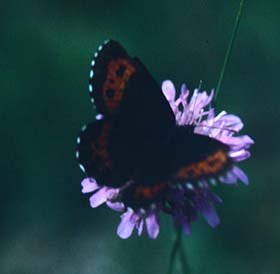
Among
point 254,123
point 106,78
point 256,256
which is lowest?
point 256,256

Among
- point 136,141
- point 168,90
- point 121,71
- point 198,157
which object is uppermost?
point 121,71

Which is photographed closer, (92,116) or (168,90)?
(168,90)

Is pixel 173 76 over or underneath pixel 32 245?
over

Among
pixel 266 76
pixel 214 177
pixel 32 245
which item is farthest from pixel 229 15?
pixel 214 177

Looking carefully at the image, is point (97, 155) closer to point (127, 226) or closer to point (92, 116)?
point (127, 226)

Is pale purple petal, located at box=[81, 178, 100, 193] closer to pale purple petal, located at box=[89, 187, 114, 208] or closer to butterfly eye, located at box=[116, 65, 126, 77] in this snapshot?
pale purple petal, located at box=[89, 187, 114, 208]

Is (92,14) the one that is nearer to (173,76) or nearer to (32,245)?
(173,76)

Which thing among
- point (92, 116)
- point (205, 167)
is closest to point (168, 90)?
point (205, 167)
